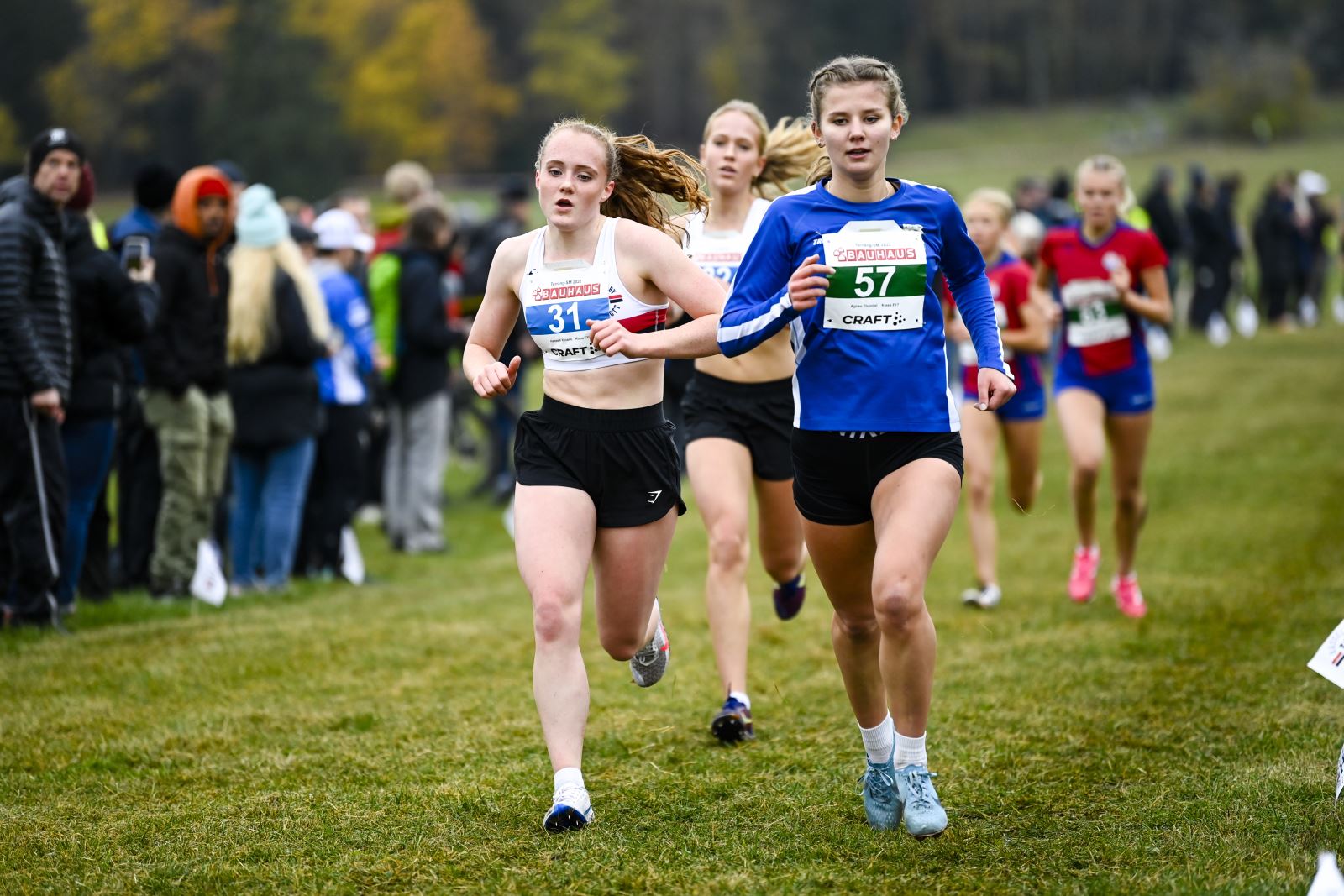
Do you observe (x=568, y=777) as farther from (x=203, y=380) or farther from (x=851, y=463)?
(x=203, y=380)

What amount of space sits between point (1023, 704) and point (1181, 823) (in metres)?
1.86

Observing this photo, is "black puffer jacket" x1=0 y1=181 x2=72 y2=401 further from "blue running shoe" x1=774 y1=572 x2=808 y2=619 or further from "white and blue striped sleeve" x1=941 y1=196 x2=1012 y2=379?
"white and blue striped sleeve" x1=941 y1=196 x2=1012 y2=379

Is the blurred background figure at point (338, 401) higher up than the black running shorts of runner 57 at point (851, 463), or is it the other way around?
the black running shorts of runner 57 at point (851, 463)

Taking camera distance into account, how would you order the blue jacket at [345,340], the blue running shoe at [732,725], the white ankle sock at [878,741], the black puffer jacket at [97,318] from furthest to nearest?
the blue jacket at [345,340] → the black puffer jacket at [97,318] → the blue running shoe at [732,725] → the white ankle sock at [878,741]

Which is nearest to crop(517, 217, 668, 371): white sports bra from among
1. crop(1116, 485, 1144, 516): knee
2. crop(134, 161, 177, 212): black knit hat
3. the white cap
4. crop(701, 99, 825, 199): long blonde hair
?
crop(701, 99, 825, 199): long blonde hair

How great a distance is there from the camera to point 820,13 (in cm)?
8812

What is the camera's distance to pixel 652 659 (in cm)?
591

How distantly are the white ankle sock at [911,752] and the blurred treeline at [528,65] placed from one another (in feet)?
109

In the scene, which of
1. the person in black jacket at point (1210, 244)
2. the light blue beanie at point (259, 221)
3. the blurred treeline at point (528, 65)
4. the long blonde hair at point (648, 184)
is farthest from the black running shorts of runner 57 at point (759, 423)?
the blurred treeline at point (528, 65)

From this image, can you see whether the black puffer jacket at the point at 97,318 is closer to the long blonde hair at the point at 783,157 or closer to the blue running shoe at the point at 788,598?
the long blonde hair at the point at 783,157

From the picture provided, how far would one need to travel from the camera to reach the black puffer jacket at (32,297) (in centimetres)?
764

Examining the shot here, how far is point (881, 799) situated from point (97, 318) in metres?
5.59

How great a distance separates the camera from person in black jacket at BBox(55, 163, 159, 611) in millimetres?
8359

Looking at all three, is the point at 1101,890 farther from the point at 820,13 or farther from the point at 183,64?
the point at 820,13
